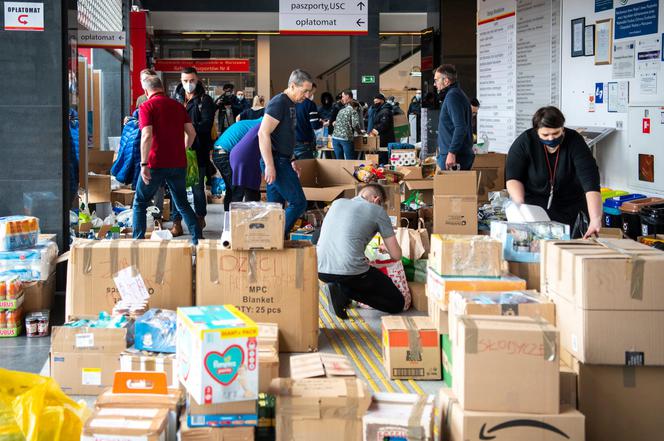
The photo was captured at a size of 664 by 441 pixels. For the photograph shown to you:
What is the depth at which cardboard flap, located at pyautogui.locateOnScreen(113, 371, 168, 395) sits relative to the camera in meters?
3.61

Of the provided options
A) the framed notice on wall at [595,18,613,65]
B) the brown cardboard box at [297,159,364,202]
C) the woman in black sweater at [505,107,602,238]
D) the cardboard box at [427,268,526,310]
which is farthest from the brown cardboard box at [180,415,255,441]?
the framed notice on wall at [595,18,613,65]

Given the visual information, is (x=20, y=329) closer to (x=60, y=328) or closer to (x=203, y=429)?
(x=60, y=328)

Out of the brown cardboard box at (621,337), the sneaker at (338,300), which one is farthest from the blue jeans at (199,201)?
the brown cardboard box at (621,337)

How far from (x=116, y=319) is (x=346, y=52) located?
2674cm

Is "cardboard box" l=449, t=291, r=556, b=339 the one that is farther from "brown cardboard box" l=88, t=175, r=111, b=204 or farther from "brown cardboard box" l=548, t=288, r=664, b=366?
"brown cardboard box" l=88, t=175, r=111, b=204

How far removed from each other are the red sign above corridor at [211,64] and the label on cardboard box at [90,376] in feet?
69.9

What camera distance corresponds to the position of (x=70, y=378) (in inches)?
189

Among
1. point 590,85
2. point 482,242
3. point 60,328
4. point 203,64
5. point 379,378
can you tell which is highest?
point 203,64

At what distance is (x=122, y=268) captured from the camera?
543 centimetres

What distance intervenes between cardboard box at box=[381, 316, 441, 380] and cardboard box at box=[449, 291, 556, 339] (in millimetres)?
664

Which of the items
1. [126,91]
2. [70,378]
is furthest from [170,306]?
[126,91]

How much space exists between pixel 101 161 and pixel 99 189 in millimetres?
1332

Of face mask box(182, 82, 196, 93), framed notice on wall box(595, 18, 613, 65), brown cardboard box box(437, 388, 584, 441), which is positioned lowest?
brown cardboard box box(437, 388, 584, 441)

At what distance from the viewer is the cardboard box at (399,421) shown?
3.38m
